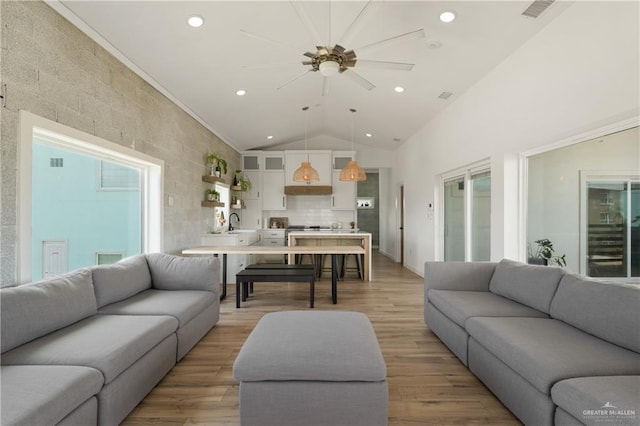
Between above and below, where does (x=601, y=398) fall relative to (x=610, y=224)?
below

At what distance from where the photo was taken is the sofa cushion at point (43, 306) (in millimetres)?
1689

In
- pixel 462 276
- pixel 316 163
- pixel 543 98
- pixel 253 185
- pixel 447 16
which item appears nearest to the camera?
pixel 447 16

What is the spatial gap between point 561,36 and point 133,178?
177 inches

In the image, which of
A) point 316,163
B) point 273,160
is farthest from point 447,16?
point 273,160

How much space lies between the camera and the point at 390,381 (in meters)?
2.22

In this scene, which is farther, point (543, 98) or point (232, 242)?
point (232, 242)

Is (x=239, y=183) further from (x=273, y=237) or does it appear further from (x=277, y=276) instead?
(x=277, y=276)

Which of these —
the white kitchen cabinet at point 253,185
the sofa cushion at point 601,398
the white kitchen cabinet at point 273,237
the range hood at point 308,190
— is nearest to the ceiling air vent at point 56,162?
the sofa cushion at point 601,398

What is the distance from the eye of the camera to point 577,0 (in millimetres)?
2459

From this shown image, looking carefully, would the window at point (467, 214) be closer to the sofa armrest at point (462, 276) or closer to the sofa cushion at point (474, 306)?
the sofa armrest at point (462, 276)

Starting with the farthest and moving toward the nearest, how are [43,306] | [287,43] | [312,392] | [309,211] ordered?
[309,211], [287,43], [43,306], [312,392]

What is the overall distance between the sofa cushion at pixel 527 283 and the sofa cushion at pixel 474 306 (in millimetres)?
57

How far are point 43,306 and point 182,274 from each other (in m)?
1.27

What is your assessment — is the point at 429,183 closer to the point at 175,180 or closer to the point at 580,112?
the point at 580,112
